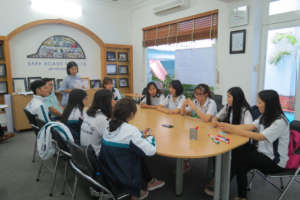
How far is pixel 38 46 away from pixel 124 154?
4574 mm

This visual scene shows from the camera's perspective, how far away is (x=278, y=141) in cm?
199

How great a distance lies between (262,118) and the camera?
209 cm

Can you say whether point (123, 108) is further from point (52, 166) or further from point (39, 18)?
point (39, 18)

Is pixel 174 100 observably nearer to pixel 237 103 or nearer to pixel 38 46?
pixel 237 103

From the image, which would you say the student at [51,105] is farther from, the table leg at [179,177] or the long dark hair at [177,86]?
the table leg at [179,177]

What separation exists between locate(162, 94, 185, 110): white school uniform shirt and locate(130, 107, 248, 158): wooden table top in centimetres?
38

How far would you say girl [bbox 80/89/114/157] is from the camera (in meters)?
2.14

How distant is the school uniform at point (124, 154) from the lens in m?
1.68

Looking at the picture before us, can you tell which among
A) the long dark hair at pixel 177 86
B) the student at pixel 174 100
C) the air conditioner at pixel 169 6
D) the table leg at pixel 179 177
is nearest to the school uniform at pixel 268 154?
the table leg at pixel 179 177

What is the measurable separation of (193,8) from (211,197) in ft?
12.2

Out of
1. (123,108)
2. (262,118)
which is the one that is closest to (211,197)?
(262,118)

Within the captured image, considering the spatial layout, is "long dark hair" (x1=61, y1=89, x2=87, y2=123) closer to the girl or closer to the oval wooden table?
the girl

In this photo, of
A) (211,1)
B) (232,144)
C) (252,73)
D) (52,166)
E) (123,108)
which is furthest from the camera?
(211,1)

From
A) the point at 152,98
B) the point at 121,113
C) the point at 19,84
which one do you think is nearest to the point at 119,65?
the point at 19,84
